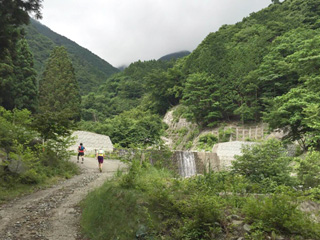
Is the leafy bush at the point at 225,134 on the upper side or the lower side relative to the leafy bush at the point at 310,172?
upper

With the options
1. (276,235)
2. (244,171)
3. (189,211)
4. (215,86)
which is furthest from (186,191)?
(215,86)

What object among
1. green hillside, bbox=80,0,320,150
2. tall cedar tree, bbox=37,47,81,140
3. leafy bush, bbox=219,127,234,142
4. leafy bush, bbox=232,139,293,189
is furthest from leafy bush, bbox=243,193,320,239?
leafy bush, bbox=219,127,234,142

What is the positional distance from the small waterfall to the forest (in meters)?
2.76

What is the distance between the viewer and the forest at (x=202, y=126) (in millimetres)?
4840

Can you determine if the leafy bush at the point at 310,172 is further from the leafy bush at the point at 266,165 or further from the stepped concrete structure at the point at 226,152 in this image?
the stepped concrete structure at the point at 226,152

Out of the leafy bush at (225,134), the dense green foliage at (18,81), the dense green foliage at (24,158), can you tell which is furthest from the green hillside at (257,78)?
the dense green foliage at (18,81)

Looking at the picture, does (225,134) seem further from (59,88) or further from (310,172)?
(310,172)

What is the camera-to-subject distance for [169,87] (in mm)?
49688

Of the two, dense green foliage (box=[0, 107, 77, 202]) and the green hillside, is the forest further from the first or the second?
the green hillside

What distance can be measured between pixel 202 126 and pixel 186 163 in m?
18.3

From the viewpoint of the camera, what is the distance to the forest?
484 centimetres

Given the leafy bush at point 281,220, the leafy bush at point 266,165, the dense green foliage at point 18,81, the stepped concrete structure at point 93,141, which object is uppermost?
the dense green foliage at point 18,81

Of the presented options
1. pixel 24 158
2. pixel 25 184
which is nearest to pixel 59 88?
pixel 24 158

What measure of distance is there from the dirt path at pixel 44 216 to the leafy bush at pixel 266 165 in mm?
5751
